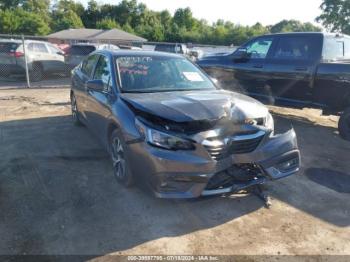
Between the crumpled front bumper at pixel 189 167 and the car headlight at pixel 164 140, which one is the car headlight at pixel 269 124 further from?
the car headlight at pixel 164 140

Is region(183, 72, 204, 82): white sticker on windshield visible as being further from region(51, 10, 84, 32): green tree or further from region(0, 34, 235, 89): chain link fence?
region(51, 10, 84, 32): green tree

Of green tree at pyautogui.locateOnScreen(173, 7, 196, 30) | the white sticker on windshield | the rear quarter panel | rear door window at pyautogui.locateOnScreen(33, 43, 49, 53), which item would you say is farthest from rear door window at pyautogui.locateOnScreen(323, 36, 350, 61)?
green tree at pyautogui.locateOnScreen(173, 7, 196, 30)

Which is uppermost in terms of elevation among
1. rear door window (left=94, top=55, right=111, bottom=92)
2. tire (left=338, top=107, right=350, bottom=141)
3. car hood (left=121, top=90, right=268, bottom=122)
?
rear door window (left=94, top=55, right=111, bottom=92)

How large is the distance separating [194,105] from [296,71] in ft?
13.7

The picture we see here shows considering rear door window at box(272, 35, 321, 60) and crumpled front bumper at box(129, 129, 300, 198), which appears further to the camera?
rear door window at box(272, 35, 321, 60)

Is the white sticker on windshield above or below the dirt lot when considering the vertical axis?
above

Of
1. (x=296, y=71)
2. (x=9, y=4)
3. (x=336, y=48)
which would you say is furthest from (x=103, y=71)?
(x=9, y=4)

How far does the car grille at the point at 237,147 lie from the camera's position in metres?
3.50

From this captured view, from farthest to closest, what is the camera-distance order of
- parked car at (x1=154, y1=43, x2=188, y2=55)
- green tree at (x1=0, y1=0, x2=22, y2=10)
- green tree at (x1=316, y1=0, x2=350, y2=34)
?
1. green tree at (x1=0, y1=0, x2=22, y2=10)
2. green tree at (x1=316, y1=0, x2=350, y2=34)
3. parked car at (x1=154, y1=43, x2=188, y2=55)

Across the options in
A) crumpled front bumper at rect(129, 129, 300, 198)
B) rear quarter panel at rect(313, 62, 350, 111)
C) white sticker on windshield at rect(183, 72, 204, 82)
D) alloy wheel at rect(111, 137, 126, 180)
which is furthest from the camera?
rear quarter panel at rect(313, 62, 350, 111)

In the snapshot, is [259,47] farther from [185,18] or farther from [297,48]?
[185,18]

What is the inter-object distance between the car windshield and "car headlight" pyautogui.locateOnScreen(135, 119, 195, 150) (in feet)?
3.66

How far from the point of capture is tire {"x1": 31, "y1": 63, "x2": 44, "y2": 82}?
579 inches

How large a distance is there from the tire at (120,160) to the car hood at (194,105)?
0.48 meters
